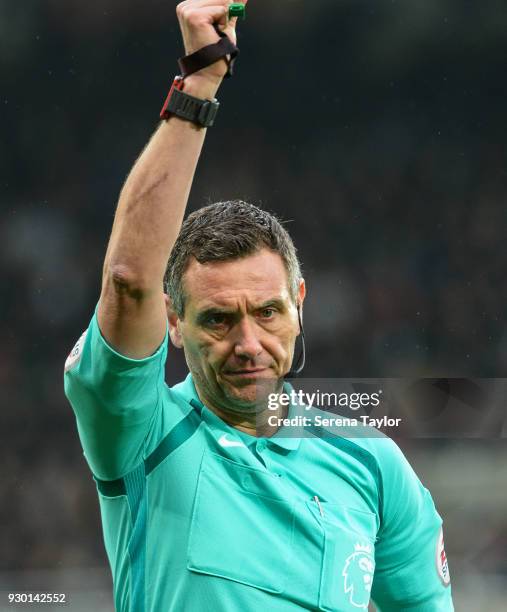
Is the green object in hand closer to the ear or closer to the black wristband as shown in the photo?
the black wristband

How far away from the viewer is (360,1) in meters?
4.60

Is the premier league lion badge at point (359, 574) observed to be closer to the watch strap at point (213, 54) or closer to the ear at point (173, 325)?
the ear at point (173, 325)

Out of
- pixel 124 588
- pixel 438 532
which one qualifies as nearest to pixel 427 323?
A: pixel 438 532

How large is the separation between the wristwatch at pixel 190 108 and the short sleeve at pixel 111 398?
268 mm

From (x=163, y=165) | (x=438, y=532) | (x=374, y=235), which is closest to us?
(x=163, y=165)

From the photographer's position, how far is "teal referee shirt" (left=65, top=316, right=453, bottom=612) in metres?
1.23

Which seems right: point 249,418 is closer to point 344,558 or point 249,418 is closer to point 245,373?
point 245,373

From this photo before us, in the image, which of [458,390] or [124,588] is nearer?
Result: [124,588]

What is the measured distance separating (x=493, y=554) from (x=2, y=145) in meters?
2.64

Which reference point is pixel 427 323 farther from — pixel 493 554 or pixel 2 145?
pixel 2 145

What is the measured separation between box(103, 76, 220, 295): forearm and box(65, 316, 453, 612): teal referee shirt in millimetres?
111

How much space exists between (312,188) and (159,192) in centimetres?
338

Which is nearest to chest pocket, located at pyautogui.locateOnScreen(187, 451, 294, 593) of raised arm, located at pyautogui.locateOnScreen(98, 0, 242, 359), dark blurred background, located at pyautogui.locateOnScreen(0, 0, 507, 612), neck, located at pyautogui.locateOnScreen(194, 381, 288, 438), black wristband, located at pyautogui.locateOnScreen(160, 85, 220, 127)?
neck, located at pyautogui.locateOnScreen(194, 381, 288, 438)

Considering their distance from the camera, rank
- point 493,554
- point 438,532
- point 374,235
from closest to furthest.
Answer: point 438,532 → point 493,554 → point 374,235
